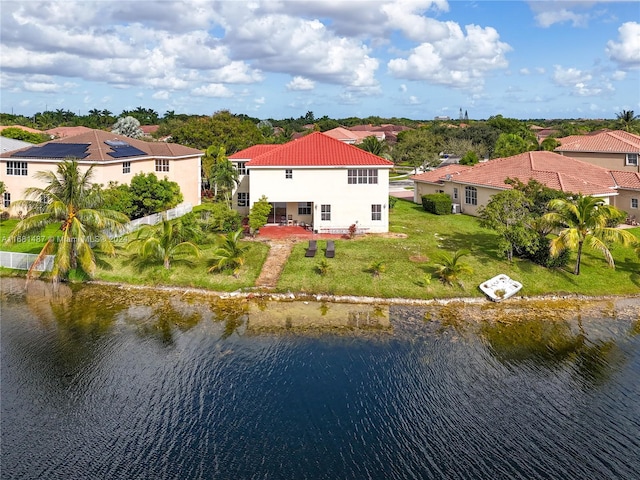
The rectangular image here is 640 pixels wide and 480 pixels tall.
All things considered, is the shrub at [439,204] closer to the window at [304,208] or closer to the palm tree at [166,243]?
the window at [304,208]

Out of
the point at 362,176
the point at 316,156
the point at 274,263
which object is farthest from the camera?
the point at 316,156

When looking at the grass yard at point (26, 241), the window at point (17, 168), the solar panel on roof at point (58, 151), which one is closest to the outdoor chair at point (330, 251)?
the grass yard at point (26, 241)

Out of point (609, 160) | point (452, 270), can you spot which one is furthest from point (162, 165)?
point (609, 160)

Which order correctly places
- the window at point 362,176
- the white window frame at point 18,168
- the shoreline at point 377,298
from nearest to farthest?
the shoreline at point 377,298 < the window at point 362,176 < the white window frame at point 18,168

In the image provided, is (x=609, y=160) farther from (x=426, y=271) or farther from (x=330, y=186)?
(x=426, y=271)

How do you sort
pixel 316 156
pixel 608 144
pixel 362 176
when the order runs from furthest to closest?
1. pixel 608 144
2. pixel 316 156
3. pixel 362 176

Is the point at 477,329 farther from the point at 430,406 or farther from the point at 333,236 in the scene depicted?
the point at 333,236

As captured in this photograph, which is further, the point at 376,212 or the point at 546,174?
the point at 546,174
